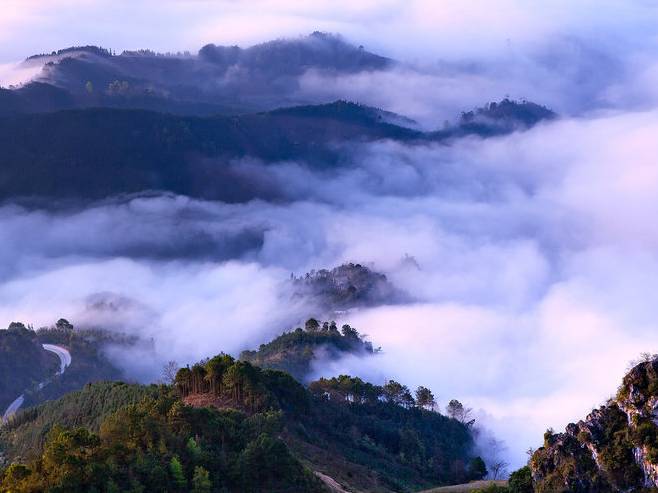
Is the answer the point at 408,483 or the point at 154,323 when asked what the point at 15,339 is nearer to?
the point at 154,323

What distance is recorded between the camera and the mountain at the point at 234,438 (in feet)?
162

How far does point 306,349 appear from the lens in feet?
379

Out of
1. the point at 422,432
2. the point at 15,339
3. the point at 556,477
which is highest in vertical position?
the point at 15,339

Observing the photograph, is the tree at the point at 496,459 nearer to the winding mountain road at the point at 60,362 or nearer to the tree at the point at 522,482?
the tree at the point at 522,482

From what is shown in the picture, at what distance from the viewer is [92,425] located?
65062 mm

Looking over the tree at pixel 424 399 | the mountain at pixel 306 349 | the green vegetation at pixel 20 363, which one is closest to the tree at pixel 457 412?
the tree at pixel 424 399

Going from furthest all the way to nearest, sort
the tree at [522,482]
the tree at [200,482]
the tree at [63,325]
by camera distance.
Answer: the tree at [63,325] < the tree at [200,482] < the tree at [522,482]

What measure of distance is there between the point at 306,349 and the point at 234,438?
59879 mm

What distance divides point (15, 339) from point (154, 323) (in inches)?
1630

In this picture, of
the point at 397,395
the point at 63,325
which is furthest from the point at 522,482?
the point at 63,325

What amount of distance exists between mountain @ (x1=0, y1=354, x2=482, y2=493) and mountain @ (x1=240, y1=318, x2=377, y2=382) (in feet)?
64.2

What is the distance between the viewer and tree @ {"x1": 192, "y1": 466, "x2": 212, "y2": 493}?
49406 mm

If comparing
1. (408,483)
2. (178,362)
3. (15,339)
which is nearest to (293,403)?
(408,483)

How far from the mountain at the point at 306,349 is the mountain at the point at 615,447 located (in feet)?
215
